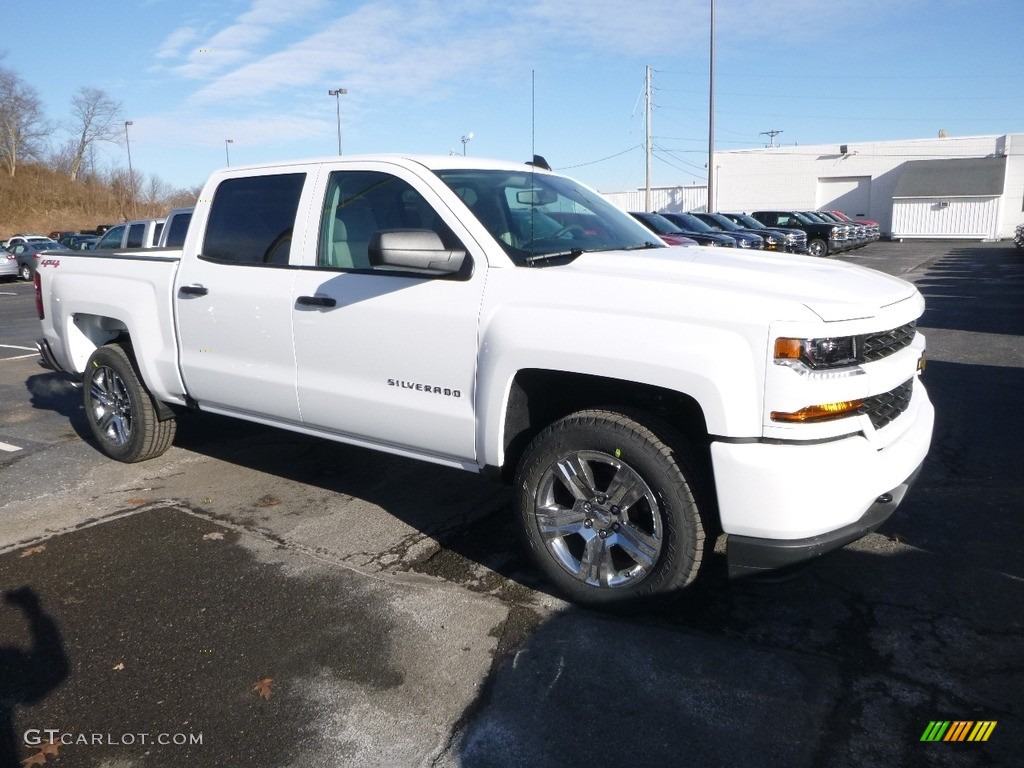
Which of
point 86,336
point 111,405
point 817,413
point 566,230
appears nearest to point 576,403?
point 566,230

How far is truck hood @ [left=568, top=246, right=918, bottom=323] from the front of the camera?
3.26 metres

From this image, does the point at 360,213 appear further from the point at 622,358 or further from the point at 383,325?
the point at 622,358

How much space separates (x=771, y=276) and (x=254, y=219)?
3.00 metres

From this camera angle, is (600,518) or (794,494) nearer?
(794,494)

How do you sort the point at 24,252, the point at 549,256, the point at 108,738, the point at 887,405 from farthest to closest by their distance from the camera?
the point at 24,252 → the point at 549,256 → the point at 887,405 → the point at 108,738

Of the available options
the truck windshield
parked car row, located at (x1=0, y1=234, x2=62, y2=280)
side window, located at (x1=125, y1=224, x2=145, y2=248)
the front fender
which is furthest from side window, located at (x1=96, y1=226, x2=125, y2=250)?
parked car row, located at (x1=0, y1=234, x2=62, y2=280)

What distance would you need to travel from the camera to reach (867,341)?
10.8ft

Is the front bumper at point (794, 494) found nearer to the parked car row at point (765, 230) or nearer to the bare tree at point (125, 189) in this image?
the parked car row at point (765, 230)

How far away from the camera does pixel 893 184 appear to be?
2163 inches

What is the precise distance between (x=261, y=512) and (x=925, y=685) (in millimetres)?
3620

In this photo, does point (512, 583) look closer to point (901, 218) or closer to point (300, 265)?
point (300, 265)

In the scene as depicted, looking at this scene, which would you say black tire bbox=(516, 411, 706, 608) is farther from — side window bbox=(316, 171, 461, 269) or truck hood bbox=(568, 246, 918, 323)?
side window bbox=(316, 171, 461, 269)

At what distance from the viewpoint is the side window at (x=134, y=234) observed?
538 inches


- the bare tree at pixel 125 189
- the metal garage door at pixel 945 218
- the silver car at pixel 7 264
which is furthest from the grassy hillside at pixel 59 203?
the metal garage door at pixel 945 218
